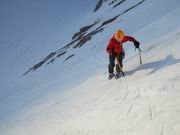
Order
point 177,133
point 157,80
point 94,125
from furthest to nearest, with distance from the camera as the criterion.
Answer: point 157,80 < point 94,125 < point 177,133

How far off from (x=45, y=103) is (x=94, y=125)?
17.4ft

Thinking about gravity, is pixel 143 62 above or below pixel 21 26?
below

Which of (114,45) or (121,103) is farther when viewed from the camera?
(114,45)

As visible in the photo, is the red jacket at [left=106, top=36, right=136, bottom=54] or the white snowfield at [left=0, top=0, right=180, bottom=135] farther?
the red jacket at [left=106, top=36, right=136, bottom=54]

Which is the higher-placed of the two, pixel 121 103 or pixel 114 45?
pixel 114 45

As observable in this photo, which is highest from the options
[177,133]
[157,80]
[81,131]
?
[157,80]

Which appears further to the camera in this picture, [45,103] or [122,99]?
[45,103]

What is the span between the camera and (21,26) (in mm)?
73938

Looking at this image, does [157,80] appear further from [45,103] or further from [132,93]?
[45,103]

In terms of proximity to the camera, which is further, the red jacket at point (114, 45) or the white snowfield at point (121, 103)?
the red jacket at point (114, 45)

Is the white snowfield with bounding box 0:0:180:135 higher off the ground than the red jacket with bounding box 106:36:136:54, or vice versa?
the red jacket with bounding box 106:36:136:54

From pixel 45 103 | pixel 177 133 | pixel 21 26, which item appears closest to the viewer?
pixel 177 133

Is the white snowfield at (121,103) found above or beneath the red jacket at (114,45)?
beneath

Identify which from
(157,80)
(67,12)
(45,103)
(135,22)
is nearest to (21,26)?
(67,12)
